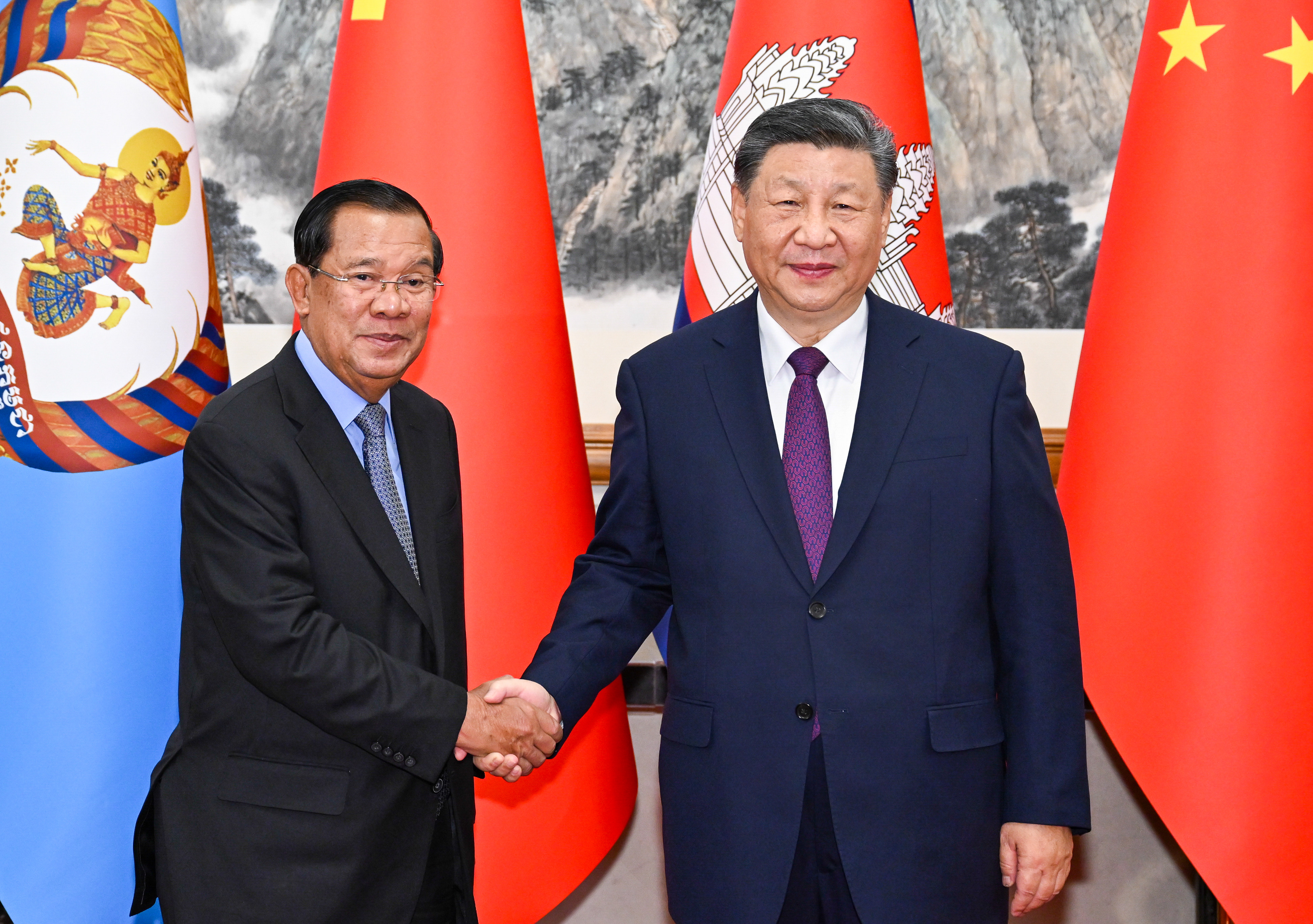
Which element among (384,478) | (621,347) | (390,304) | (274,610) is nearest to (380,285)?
(390,304)

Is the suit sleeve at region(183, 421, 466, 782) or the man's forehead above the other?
the man's forehead

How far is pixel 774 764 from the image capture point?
1.34m

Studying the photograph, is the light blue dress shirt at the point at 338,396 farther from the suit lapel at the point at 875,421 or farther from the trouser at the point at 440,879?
the suit lapel at the point at 875,421

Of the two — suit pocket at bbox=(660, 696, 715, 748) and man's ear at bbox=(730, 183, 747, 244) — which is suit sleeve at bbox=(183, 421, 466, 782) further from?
man's ear at bbox=(730, 183, 747, 244)

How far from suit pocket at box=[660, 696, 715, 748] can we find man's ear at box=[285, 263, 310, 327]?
0.77 m

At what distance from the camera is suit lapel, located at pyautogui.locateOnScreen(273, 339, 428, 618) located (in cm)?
139

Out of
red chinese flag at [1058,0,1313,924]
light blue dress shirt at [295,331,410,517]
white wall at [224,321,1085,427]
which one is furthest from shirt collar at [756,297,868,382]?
white wall at [224,321,1085,427]

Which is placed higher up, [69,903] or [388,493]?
[388,493]

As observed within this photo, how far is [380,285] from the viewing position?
4.75ft

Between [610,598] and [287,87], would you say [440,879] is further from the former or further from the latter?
[287,87]

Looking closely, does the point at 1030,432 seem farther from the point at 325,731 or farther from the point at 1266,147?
the point at 325,731

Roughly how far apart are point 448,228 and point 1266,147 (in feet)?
4.97

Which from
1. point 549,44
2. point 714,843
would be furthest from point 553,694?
point 549,44

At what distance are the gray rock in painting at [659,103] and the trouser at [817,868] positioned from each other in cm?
169
